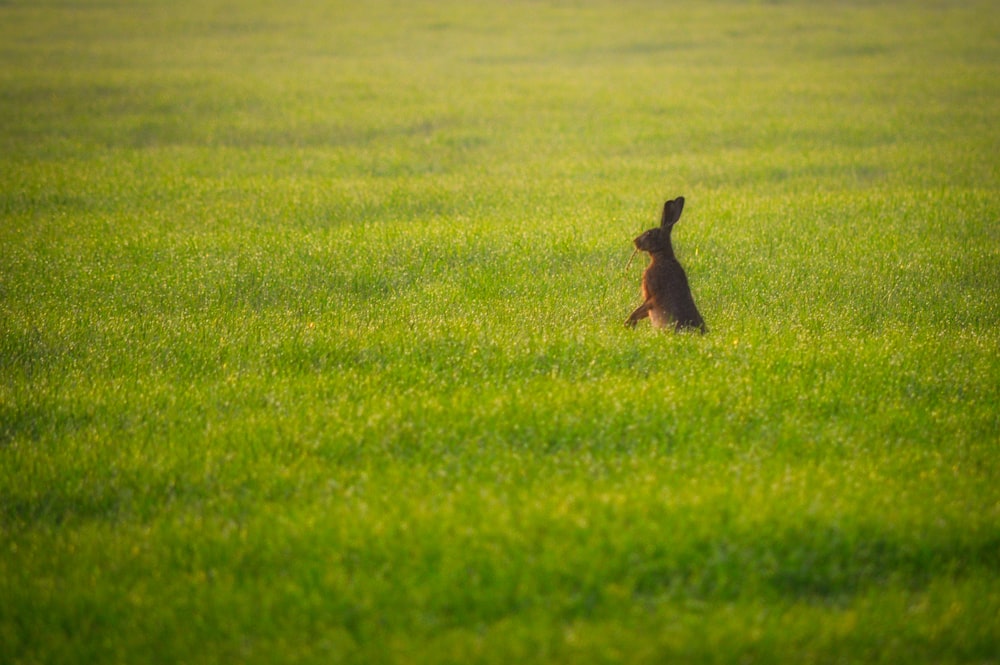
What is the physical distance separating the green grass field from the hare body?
21 cm

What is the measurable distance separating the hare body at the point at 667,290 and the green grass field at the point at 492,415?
8.2 inches

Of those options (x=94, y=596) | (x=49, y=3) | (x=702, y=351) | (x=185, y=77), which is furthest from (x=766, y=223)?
(x=49, y=3)

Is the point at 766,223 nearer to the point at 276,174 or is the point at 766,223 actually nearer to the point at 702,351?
the point at 702,351

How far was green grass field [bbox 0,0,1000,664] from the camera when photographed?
443cm

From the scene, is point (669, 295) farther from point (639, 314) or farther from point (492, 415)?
point (492, 415)

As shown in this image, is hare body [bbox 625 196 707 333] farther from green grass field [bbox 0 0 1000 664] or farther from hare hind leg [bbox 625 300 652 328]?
green grass field [bbox 0 0 1000 664]

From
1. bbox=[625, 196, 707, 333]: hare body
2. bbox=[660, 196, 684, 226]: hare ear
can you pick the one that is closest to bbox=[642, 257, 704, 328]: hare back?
bbox=[625, 196, 707, 333]: hare body

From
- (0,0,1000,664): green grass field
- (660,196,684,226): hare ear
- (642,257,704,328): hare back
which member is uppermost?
(660,196,684,226): hare ear

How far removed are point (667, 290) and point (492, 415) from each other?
2413 millimetres

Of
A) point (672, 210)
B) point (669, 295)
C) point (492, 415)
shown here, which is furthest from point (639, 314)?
point (492, 415)

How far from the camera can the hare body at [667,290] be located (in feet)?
25.8

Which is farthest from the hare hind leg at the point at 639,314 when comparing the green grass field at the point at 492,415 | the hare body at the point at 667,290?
the green grass field at the point at 492,415

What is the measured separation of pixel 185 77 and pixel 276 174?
1329 cm

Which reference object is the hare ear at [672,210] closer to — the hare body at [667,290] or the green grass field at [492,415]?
the hare body at [667,290]
